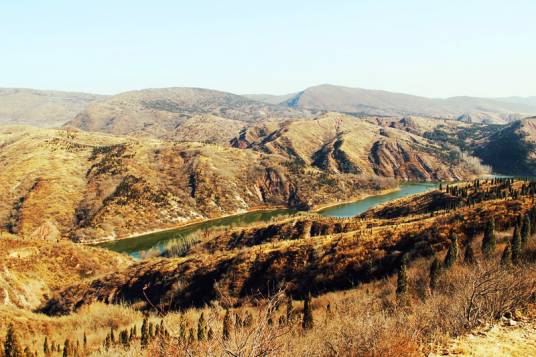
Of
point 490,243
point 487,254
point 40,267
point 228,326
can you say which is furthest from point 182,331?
point 40,267

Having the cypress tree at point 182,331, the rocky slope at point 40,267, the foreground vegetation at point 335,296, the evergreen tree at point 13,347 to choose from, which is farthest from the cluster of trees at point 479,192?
the rocky slope at point 40,267

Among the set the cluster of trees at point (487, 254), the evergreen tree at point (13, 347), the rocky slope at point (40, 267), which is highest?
the cluster of trees at point (487, 254)

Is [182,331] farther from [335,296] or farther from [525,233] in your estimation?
[525,233]

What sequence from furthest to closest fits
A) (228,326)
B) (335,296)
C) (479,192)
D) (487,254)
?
(479,192) → (335,296) → (487,254) → (228,326)

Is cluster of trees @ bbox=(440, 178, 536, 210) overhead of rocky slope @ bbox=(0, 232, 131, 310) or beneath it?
overhead

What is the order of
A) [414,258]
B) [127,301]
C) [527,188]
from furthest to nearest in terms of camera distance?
[527,188], [127,301], [414,258]

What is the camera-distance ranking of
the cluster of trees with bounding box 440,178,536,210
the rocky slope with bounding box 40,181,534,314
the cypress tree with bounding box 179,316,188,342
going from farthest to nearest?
the cluster of trees with bounding box 440,178,536,210 < the rocky slope with bounding box 40,181,534,314 < the cypress tree with bounding box 179,316,188,342

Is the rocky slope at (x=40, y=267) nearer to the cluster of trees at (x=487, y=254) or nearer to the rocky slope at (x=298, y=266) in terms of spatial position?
the rocky slope at (x=298, y=266)

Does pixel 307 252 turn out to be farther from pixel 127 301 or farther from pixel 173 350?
pixel 173 350

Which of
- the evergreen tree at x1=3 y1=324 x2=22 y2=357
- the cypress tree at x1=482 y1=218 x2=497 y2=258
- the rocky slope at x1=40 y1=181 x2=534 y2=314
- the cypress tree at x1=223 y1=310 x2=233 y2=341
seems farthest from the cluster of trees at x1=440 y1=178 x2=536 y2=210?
the evergreen tree at x1=3 y1=324 x2=22 y2=357

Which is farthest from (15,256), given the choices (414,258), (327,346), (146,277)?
(327,346)

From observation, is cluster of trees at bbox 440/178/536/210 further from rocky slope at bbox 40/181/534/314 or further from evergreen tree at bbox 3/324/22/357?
evergreen tree at bbox 3/324/22/357
